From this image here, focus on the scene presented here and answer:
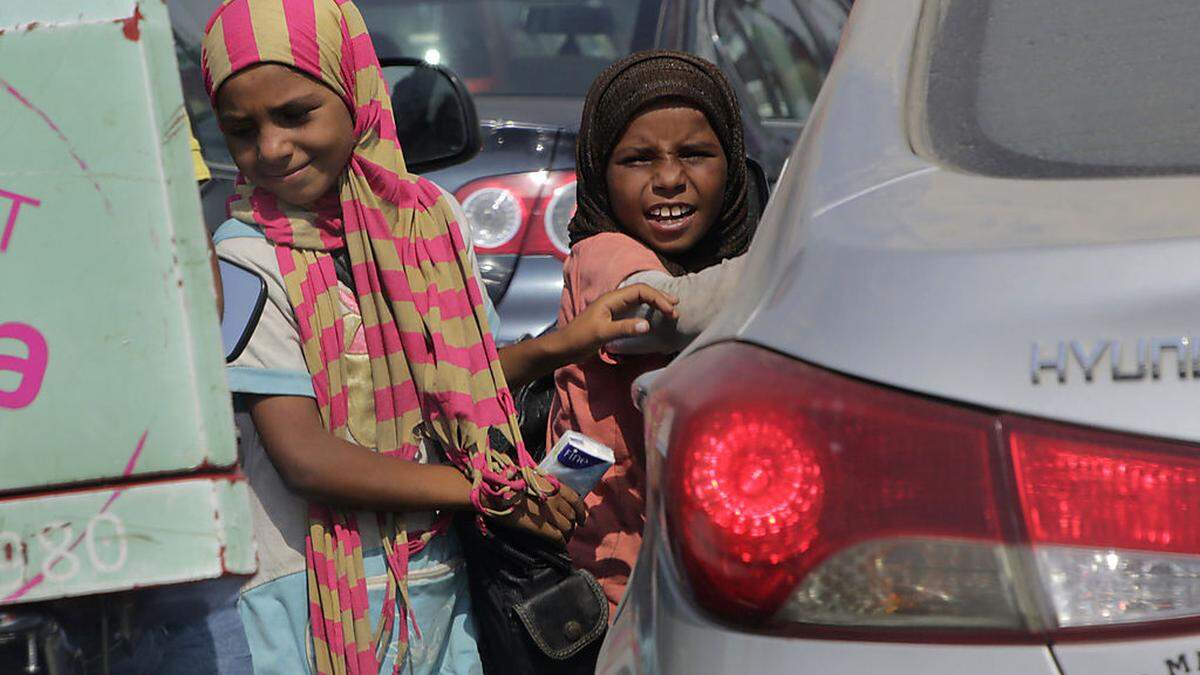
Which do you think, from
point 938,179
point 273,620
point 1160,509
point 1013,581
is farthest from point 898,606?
point 273,620

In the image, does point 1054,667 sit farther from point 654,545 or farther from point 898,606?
point 654,545

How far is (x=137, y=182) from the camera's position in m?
1.67

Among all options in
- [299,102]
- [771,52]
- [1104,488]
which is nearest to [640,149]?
[299,102]

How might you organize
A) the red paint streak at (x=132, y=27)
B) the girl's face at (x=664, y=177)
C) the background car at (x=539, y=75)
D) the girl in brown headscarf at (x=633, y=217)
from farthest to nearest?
the background car at (x=539, y=75) < the girl's face at (x=664, y=177) < the girl in brown headscarf at (x=633, y=217) < the red paint streak at (x=132, y=27)

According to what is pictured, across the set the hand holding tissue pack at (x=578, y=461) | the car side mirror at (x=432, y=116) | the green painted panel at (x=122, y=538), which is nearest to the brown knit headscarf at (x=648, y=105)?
the hand holding tissue pack at (x=578, y=461)

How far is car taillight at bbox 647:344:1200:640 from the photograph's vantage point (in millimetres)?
1337

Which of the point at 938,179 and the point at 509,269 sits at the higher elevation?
the point at 938,179

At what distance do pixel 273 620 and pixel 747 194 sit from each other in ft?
3.70

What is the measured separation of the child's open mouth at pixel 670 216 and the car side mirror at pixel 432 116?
1.58m

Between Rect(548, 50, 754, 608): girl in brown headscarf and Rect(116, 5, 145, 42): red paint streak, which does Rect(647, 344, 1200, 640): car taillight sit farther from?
Rect(548, 50, 754, 608): girl in brown headscarf

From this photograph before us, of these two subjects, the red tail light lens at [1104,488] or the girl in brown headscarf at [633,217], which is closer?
the red tail light lens at [1104,488]

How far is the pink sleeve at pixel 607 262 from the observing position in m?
2.57

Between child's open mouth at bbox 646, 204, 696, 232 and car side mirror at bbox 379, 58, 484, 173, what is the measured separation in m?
1.58

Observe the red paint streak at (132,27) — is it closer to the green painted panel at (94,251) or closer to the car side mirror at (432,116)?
the green painted panel at (94,251)
